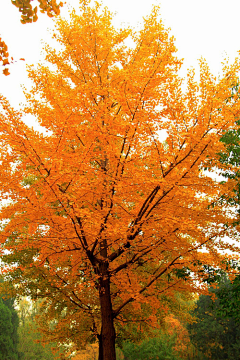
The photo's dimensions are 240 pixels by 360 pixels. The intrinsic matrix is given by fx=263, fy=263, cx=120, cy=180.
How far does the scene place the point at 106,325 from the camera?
4.95 meters

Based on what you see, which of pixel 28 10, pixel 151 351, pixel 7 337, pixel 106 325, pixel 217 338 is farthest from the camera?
pixel 7 337

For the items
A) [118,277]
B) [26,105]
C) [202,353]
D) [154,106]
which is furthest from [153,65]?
[202,353]

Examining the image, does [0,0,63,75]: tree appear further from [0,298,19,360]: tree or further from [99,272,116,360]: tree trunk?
[0,298,19,360]: tree

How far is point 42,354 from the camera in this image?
21922 millimetres

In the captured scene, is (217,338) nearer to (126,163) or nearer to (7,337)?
(7,337)

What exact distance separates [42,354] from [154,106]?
24.8 meters

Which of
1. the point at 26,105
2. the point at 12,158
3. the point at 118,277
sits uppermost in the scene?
the point at 26,105

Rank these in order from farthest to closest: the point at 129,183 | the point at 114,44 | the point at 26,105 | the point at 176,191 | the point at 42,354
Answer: the point at 42,354 → the point at 114,44 → the point at 26,105 → the point at 176,191 → the point at 129,183

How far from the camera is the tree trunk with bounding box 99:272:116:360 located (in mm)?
4781

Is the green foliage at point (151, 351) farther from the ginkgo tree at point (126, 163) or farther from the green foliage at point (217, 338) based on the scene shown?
the ginkgo tree at point (126, 163)

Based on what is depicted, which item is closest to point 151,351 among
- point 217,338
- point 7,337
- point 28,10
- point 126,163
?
point 217,338

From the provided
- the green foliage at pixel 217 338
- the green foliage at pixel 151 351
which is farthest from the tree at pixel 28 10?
the green foliage at pixel 217 338

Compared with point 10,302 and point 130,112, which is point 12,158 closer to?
point 130,112

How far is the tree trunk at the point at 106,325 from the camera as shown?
478 centimetres
